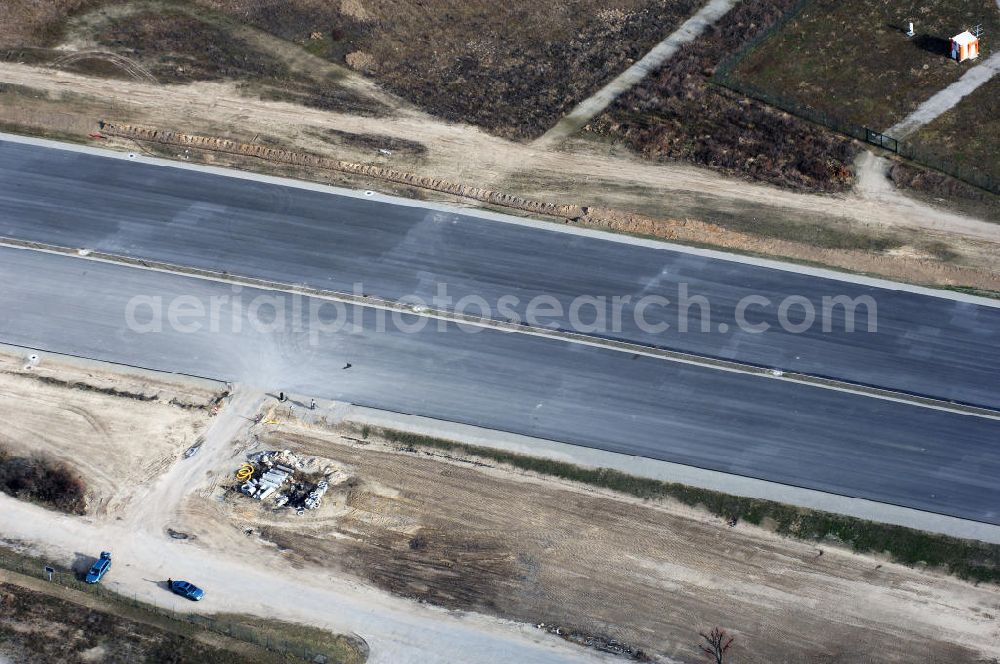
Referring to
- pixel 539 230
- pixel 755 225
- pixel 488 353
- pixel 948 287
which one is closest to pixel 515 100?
pixel 539 230

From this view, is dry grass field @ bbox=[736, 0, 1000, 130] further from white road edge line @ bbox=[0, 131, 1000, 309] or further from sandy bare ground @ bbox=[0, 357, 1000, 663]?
sandy bare ground @ bbox=[0, 357, 1000, 663]

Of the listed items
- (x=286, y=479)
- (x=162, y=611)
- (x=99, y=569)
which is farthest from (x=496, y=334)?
(x=99, y=569)

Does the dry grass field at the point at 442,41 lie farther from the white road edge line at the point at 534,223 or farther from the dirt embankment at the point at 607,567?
the dirt embankment at the point at 607,567

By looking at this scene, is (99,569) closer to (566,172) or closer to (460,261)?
(460,261)

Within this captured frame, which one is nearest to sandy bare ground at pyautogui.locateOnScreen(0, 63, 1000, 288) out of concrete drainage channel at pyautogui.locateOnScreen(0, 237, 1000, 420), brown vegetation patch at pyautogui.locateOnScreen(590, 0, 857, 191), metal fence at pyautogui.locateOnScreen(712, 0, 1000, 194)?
brown vegetation patch at pyautogui.locateOnScreen(590, 0, 857, 191)

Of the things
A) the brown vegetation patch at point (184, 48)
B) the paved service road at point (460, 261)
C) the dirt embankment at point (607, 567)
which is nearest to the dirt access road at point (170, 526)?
the dirt embankment at point (607, 567)
